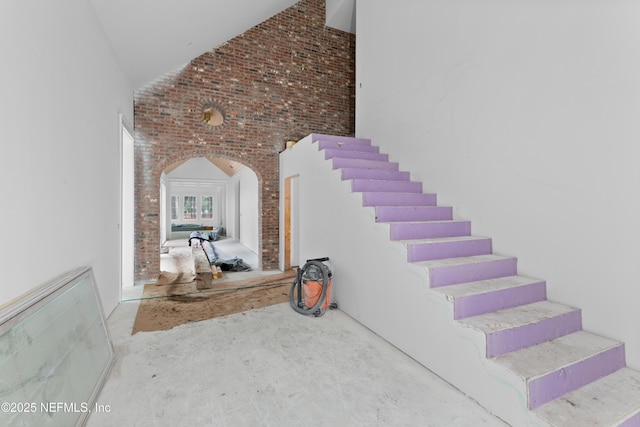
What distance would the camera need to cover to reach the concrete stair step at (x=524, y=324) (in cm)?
207

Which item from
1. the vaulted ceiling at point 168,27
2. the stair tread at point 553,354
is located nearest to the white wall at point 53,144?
the vaulted ceiling at point 168,27

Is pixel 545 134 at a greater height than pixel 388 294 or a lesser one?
greater

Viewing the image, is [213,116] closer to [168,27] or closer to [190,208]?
[168,27]

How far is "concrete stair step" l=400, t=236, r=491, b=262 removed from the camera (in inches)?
110

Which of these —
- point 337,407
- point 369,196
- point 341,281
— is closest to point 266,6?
point 369,196

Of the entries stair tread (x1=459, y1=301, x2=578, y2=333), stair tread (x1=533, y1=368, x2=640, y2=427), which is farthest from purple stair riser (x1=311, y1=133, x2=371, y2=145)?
stair tread (x1=533, y1=368, x2=640, y2=427)

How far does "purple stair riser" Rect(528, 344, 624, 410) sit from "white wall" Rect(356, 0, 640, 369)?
7.4 inches

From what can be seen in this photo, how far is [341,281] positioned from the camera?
3791 mm

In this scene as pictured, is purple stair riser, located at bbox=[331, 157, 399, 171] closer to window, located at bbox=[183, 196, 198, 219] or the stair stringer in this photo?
the stair stringer

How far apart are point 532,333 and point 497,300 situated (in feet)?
1.08

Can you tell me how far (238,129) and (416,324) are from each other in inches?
185

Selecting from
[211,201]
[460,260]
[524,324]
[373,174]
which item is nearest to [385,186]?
[373,174]

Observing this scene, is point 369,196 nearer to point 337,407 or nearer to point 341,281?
point 341,281

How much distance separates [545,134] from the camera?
2.73m
